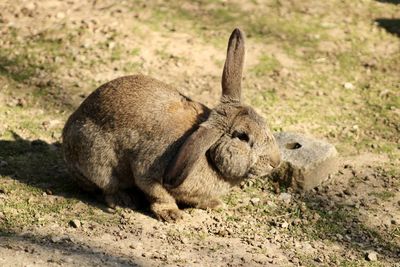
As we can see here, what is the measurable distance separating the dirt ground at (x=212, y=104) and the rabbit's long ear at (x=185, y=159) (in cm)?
54

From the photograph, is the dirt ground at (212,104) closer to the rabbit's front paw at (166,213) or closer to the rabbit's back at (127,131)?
the rabbit's front paw at (166,213)

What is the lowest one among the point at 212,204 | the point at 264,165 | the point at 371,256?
the point at 371,256

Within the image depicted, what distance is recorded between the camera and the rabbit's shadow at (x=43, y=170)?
6094mm

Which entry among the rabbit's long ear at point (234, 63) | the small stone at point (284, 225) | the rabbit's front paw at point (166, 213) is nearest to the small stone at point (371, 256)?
the small stone at point (284, 225)

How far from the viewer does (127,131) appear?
225 inches

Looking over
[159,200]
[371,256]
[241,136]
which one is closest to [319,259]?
[371,256]

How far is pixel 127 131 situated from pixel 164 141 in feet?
1.07

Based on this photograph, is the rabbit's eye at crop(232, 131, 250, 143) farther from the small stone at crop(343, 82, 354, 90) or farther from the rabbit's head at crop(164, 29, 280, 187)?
the small stone at crop(343, 82, 354, 90)

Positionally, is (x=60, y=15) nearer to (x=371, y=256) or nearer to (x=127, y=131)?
(x=127, y=131)

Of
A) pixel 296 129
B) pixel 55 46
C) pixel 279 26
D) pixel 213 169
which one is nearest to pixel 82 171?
pixel 213 169

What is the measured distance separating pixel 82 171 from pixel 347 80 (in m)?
3.94

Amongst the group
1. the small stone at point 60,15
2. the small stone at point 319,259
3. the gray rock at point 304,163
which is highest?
the small stone at point 60,15

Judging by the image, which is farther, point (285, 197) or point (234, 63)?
point (285, 197)

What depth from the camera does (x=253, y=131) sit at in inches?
218
